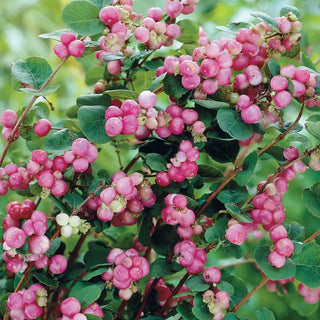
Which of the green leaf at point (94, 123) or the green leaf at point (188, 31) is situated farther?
the green leaf at point (188, 31)

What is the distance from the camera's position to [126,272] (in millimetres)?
491

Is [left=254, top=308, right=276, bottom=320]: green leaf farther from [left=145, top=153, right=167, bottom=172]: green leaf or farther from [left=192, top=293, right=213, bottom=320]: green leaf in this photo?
[left=145, top=153, right=167, bottom=172]: green leaf

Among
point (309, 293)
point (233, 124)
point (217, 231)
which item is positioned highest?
point (233, 124)

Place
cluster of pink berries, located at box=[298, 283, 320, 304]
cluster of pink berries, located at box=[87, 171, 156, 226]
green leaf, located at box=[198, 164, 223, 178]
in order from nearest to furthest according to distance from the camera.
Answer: cluster of pink berries, located at box=[87, 171, 156, 226] → green leaf, located at box=[198, 164, 223, 178] → cluster of pink berries, located at box=[298, 283, 320, 304]

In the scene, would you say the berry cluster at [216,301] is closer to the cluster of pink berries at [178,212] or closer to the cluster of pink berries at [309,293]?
the cluster of pink berries at [178,212]

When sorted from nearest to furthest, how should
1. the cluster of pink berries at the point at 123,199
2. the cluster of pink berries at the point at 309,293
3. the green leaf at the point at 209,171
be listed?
the cluster of pink berries at the point at 123,199, the green leaf at the point at 209,171, the cluster of pink berries at the point at 309,293

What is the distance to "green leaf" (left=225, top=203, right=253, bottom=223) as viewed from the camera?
0.49 m

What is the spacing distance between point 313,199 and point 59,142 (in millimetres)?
292

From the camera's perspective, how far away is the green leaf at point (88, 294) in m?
0.49

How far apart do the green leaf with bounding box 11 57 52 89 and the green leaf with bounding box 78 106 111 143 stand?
0.36 feet

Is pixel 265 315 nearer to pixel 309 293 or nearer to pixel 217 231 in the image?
pixel 217 231

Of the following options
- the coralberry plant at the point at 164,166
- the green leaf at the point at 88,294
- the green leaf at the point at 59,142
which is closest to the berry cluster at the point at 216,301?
the coralberry plant at the point at 164,166

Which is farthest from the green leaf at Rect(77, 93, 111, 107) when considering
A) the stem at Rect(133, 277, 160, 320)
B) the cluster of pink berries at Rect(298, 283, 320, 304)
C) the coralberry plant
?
Result: the cluster of pink berries at Rect(298, 283, 320, 304)

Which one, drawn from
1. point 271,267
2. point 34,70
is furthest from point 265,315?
point 34,70
